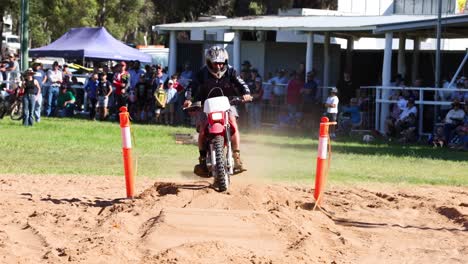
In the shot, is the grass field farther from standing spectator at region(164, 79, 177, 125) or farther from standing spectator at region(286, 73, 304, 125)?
standing spectator at region(164, 79, 177, 125)

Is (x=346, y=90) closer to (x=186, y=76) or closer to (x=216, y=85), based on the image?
(x=186, y=76)

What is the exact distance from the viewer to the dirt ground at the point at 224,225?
8.53 m

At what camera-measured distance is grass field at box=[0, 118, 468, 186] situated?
1630 cm

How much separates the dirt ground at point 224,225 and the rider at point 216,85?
44 centimetres

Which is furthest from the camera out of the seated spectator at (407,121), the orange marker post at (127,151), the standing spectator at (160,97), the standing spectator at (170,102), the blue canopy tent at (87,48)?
the blue canopy tent at (87,48)

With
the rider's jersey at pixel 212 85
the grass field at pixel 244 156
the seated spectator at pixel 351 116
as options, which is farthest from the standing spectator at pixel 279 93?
the rider's jersey at pixel 212 85

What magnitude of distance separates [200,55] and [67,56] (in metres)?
5.08

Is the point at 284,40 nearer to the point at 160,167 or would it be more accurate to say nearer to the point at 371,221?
the point at 160,167

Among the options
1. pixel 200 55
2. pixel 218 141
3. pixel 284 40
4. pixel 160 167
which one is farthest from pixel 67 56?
pixel 218 141

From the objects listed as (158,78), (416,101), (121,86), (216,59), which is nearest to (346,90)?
(416,101)

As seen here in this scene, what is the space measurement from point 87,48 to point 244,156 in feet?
61.6

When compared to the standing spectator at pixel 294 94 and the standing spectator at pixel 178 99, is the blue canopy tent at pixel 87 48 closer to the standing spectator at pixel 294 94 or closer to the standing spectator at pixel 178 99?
the standing spectator at pixel 178 99

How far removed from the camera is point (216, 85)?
1250cm

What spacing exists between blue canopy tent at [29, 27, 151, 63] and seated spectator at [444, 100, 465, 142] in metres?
15.5
